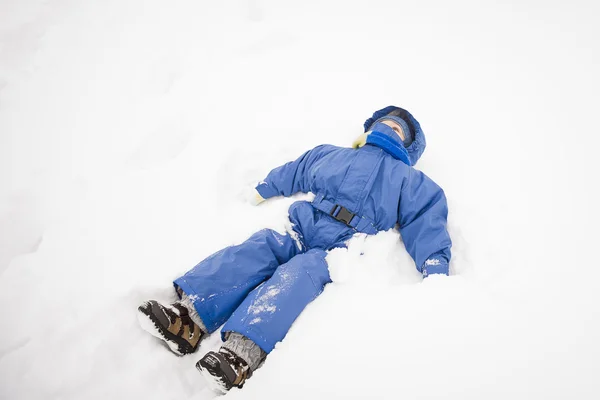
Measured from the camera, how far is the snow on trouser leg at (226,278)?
121 centimetres

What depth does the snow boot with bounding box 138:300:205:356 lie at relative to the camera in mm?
1079

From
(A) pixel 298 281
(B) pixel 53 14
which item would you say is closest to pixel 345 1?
(B) pixel 53 14

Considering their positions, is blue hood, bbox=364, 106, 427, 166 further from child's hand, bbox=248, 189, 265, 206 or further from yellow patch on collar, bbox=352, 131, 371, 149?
child's hand, bbox=248, 189, 265, 206

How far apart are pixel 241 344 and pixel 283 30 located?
292cm

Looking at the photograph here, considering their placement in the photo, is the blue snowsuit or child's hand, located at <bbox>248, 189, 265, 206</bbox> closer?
the blue snowsuit

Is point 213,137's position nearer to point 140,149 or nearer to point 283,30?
point 140,149

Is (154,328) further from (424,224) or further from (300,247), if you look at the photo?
(424,224)

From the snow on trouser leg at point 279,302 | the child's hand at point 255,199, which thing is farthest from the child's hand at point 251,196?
the snow on trouser leg at point 279,302

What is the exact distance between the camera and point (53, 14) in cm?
276

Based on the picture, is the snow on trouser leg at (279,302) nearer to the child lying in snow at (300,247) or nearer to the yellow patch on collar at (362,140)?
the child lying in snow at (300,247)

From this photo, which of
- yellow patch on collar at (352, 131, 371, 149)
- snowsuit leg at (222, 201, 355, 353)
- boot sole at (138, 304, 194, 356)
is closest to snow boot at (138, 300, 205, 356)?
boot sole at (138, 304, 194, 356)

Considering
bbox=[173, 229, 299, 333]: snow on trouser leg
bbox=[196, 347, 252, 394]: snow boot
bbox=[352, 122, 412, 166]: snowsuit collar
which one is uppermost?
bbox=[352, 122, 412, 166]: snowsuit collar

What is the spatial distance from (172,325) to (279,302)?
407 mm

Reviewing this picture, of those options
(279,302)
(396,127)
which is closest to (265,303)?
(279,302)
